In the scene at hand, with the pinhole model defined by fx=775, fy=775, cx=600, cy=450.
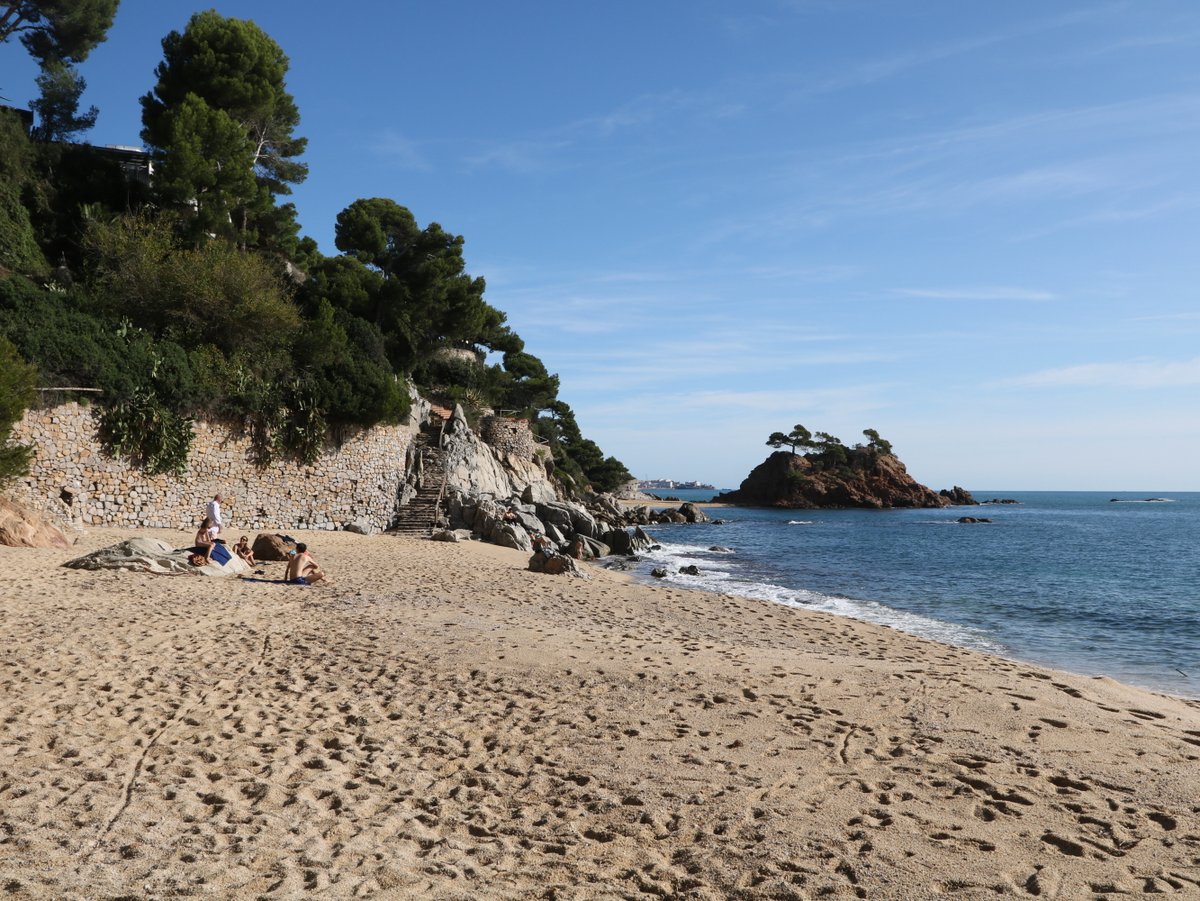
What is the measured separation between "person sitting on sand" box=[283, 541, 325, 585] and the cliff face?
93749mm

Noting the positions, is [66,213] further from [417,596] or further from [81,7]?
[417,596]

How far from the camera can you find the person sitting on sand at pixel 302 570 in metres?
16.3

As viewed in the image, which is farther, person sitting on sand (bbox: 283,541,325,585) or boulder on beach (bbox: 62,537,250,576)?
person sitting on sand (bbox: 283,541,325,585)

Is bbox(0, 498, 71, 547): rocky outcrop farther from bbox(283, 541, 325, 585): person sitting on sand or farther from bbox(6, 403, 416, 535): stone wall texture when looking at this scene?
bbox(283, 541, 325, 585): person sitting on sand

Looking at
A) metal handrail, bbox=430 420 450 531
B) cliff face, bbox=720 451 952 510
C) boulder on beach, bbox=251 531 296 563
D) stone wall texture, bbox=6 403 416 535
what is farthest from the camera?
cliff face, bbox=720 451 952 510

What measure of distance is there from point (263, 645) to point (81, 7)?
126ft

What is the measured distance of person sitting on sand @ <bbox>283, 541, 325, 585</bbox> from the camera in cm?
1631

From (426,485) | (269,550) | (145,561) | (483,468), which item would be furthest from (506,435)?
(145,561)

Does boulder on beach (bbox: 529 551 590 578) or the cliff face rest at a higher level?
→ the cliff face

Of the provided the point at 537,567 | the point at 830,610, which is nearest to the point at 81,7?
the point at 537,567

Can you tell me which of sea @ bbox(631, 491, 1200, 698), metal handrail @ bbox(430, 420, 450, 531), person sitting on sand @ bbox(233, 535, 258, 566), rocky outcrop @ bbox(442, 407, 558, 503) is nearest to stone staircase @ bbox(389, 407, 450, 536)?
metal handrail @ bbox(430, 420, 450, 531)

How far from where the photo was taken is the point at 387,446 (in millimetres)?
31484

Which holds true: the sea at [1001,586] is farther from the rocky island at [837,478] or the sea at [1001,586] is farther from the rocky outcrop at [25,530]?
the rocky island at [837,478]

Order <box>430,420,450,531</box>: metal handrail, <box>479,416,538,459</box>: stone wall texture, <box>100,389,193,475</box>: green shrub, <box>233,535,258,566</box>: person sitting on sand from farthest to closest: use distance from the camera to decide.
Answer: <box>479,416,538,459</box>: stone wall texture → <box>430,420,450,531</box>: metal handrail → <box>100,389,193,475</box>: green shrub → <box>233,535,258,566</box>: person sitting on sand
